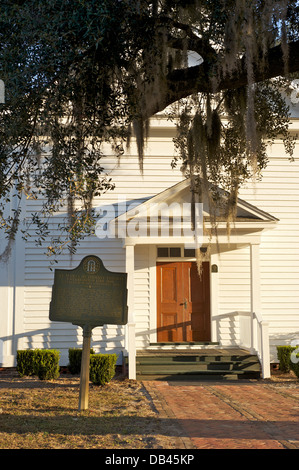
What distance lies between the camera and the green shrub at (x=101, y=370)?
10438 mm

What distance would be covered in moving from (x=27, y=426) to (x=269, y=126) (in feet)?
17.4

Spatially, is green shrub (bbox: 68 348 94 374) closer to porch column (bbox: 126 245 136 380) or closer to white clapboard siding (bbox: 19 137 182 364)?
white clapboard siding (bbox: 19 137 182 364)

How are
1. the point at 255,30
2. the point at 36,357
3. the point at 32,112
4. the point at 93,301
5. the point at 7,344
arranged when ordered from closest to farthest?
the point at 255,30
the point at 32,112
the point at 93,301
the point at 36,357
the point at 7,344

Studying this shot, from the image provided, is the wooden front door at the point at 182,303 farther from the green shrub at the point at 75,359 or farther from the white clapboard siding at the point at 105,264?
the green shrub at the point at 75,359

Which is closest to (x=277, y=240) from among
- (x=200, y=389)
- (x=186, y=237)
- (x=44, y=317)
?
(x=186, y=237)

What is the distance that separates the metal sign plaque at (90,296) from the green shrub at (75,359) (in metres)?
3.88

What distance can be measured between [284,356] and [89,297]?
582cm

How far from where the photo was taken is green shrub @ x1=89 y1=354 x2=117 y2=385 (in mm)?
10438

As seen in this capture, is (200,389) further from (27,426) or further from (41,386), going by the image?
(27,426)

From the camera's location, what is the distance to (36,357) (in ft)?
37.7

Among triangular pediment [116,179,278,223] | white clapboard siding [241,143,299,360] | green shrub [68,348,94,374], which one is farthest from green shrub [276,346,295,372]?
green shrub [68,348,94,374]

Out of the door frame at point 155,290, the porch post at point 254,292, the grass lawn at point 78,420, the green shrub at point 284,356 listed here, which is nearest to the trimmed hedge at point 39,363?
the grass lawn at point 78,420

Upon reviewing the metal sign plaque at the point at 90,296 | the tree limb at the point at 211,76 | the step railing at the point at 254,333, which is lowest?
the step railing at the point at 254,333

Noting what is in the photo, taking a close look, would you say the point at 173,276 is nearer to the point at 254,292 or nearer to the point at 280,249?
the point at 254,292
